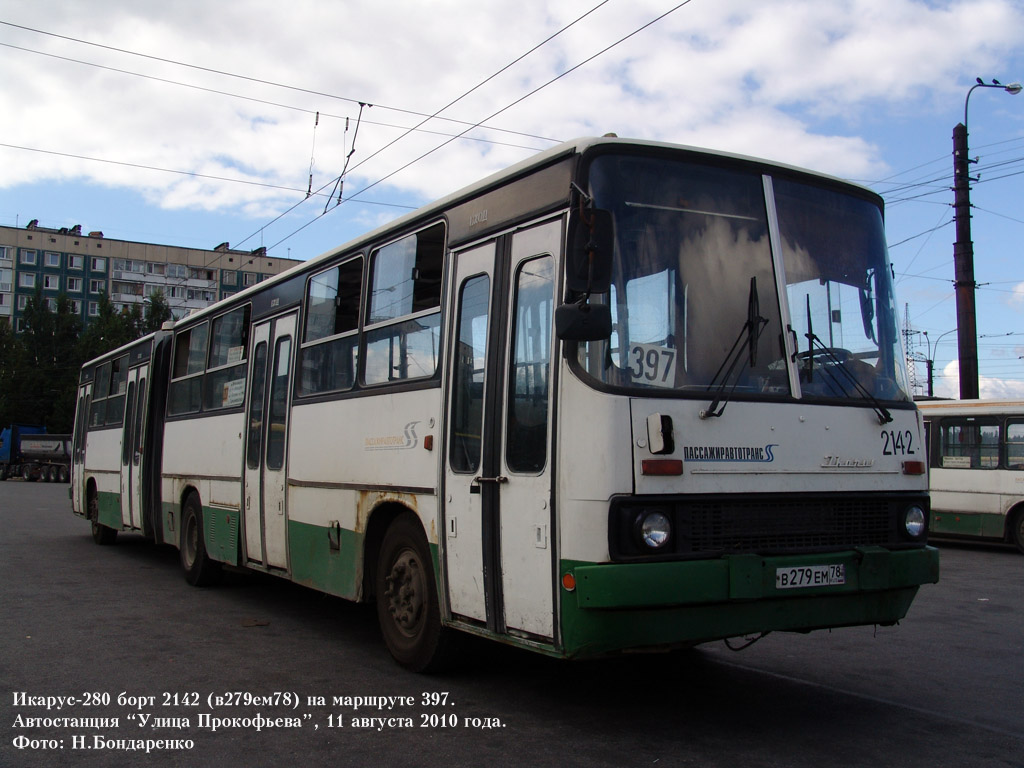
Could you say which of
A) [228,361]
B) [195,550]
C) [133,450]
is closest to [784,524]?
[228,361]

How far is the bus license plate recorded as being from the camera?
16.6 ft

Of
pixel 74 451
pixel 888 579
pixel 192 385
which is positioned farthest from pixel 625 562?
pixel 74 451

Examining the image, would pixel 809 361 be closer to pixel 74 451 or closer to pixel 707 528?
pixel 707 528

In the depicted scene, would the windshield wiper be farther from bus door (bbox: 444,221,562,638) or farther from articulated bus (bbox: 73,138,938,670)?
bus door (bbox: 444,221,562,638)

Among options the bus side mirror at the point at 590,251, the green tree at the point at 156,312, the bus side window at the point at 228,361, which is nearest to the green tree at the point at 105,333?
the green tree at the point at 156,312

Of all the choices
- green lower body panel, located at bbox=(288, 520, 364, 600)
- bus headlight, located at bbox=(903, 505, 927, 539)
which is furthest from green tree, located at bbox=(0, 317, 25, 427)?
bus headlight, located at bbox=(903, 505, 927, 539)

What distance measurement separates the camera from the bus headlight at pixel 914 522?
18.6 ft

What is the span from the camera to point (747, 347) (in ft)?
17.5

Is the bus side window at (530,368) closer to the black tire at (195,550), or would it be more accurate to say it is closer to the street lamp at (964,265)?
the black tire at (195,550)

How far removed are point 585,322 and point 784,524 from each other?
5.15 ft

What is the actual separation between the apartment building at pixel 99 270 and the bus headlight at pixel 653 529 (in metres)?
90.0

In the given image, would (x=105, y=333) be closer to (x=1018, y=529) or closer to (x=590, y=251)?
(x=1018, y=529)

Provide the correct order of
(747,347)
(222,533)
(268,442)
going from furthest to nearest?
(222,533) → (268,442) → (747,347)

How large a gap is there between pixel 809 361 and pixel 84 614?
7055mm
